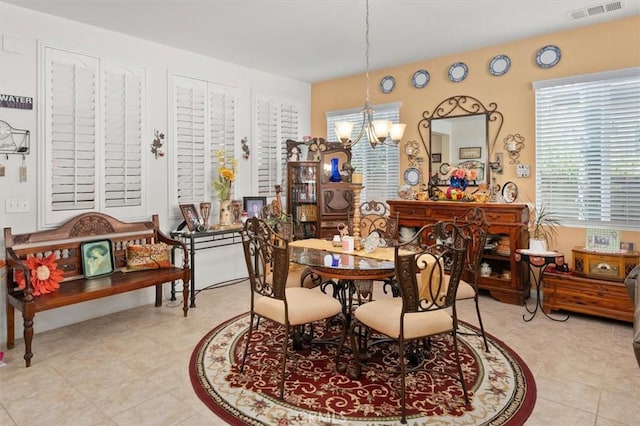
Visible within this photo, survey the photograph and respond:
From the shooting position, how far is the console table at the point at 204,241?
4.30 meters

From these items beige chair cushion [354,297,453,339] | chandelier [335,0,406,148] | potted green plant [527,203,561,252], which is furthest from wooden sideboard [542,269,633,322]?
chandelier [335,0,406,148]

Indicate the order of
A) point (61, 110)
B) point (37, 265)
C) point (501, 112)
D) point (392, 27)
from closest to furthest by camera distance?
1. point (37, 265)
2. point (61, 110)
3. point (392, 27)
4. point (501, 112)

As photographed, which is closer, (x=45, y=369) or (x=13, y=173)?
(x=45, y=369)

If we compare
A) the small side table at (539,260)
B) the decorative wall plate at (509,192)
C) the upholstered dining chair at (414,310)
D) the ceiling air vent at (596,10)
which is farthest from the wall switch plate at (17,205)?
the ceiling air vent at (596,10)

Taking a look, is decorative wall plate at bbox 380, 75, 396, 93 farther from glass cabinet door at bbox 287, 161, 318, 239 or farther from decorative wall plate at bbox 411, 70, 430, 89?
glass cabinet door at bbox 287, 161, 318, 239

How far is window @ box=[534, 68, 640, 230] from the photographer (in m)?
3.86

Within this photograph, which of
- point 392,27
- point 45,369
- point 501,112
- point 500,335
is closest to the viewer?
point 45,369

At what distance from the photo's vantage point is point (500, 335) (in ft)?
11.3

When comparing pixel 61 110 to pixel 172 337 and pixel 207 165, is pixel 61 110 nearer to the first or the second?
pixel 207 165

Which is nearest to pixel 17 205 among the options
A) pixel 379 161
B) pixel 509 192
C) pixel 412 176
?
pixel 379 161

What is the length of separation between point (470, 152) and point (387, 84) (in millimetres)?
1557

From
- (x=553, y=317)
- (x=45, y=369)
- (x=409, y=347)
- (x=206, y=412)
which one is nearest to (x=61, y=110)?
(x=45, y=369)

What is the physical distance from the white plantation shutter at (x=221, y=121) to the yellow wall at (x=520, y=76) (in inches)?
74.7

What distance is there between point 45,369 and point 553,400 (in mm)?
3451
